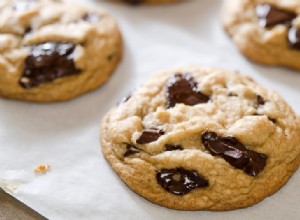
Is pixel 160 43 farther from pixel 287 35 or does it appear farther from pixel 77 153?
pixel 77 153

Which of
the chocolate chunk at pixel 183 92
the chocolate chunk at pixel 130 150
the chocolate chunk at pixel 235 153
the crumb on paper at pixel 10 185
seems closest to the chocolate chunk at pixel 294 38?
the chocolate chunk at pixel 183 92

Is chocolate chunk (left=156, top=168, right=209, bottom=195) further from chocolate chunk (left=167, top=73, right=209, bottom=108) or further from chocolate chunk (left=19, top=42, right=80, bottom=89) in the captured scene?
chocolate chunk (left=19, top=42, right=80, bottom=89)

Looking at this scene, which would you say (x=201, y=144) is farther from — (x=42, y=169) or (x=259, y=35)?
(x=259, y=35)

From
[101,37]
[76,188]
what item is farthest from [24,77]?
[76,188]

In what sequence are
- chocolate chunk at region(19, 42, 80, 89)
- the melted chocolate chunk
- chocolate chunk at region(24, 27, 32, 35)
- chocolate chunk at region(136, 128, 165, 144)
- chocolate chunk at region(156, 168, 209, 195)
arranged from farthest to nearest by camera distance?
the melted chocolate chunk, chocolate chunk at region(24, 27, 32, 35), chocolate chunk at region(19, 42, 80, 89), chocolate chunk at region(136, 128, 165, 144), chocolate chunk at region(156, 168, 209, 195)

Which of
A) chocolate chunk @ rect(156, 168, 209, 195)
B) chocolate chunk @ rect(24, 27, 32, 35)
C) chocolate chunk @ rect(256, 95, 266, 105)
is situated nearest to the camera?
chocolate chunk @ rect(156, 168, 209, 195)

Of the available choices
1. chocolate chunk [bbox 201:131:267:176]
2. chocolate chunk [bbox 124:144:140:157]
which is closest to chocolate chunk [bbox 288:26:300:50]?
chocolate chunk [bbox 201:131:267:176]

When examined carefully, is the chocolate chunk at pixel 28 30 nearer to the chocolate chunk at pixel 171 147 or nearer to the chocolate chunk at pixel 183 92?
the chocolate chunk at pixel 183 92
